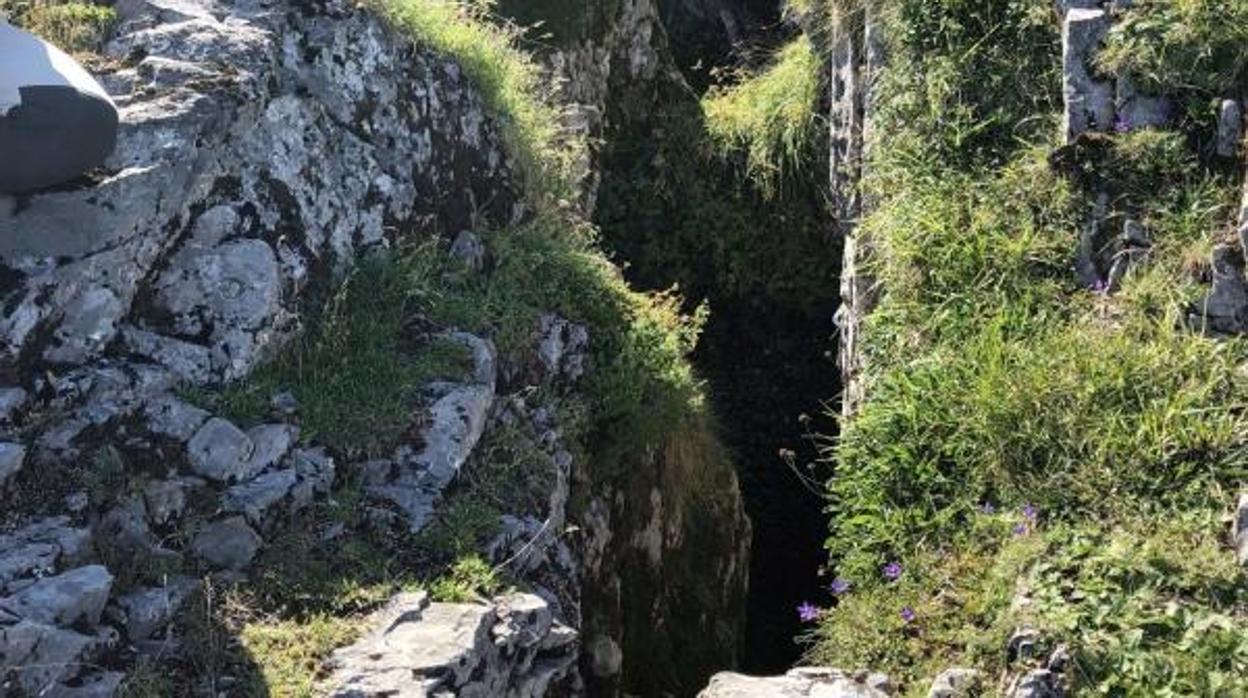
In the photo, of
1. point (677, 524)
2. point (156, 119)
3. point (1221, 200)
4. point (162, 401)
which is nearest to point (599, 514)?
point (677, 524)

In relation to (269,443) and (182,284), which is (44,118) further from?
(269,443)

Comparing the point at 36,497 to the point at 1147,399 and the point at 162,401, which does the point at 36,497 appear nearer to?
the point at 162,401

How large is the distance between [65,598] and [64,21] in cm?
323

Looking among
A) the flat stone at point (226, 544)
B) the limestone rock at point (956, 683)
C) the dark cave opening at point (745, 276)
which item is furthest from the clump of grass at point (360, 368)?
the dark cave opening at point (745, 276)

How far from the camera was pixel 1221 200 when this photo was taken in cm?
692

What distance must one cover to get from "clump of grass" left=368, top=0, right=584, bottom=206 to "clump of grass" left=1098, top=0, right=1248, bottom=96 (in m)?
3.22

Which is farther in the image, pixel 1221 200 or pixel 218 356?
pixel 1221 200

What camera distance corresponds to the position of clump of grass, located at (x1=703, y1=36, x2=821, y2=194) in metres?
10.6

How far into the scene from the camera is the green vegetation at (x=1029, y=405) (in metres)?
5.46

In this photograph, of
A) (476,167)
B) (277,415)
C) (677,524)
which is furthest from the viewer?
(677,524)

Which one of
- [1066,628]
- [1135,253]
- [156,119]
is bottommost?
[1066,628]

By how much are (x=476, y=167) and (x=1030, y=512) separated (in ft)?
11.8

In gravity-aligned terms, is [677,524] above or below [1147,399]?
below

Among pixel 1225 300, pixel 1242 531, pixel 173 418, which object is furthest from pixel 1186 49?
pixel 173 418
